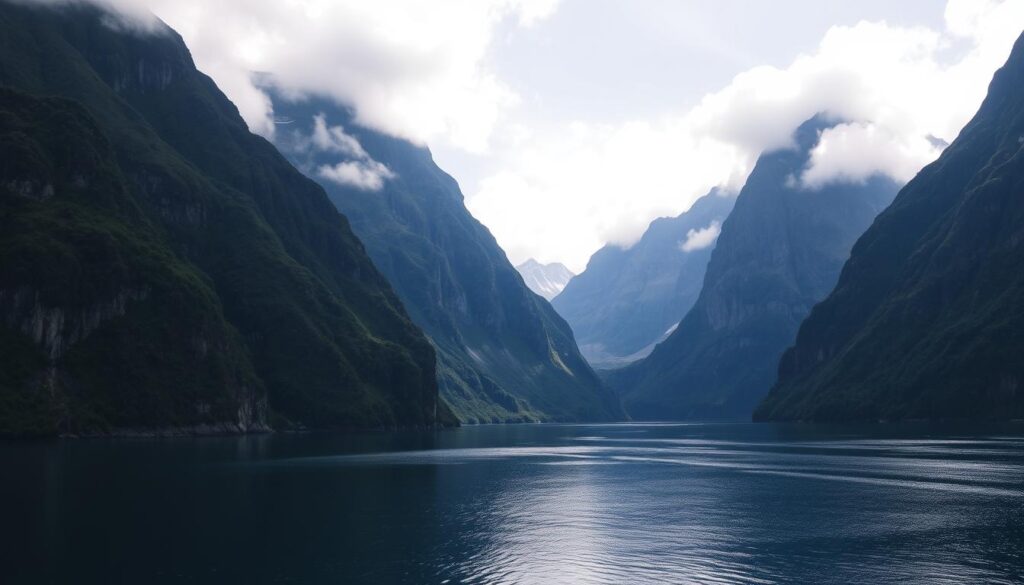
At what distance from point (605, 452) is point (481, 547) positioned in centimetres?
13238

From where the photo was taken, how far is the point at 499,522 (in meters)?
81.1

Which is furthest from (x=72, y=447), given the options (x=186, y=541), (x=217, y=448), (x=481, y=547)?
(x=481, y=547)

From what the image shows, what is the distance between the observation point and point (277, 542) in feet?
217

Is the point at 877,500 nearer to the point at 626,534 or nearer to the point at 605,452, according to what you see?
the point at 626,534

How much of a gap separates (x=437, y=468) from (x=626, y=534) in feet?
229

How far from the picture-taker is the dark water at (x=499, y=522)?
57.4 m

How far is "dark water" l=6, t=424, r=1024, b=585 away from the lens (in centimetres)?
5738

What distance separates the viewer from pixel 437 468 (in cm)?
14000

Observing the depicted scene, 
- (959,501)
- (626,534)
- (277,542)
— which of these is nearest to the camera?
(277,542)

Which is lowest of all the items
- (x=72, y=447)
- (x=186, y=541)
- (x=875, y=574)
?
(x=875, y=574)

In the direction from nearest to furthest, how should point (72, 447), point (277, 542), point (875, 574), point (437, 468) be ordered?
1. point (875, 574)
2. point (277, 542)
3. point (437, 468)
4. point (72, 447)

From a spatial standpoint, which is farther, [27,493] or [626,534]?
[27,493]

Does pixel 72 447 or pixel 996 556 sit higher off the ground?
pixel 72 447

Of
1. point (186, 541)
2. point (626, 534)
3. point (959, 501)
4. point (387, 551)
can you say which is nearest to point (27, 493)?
point (186, 541)
